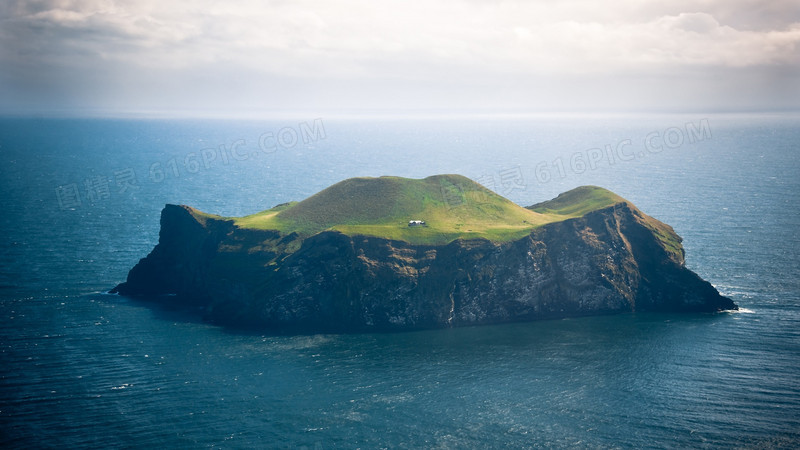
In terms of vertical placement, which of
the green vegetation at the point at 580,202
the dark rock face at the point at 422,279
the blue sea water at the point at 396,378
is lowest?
the blue sea water at the point at 396,378

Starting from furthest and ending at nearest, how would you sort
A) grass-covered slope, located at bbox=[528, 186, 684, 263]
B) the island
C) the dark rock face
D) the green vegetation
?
the green vegetation → grass-covered slope, located at bbox=[528, 186, 684, 263] → the island → the dark rock face

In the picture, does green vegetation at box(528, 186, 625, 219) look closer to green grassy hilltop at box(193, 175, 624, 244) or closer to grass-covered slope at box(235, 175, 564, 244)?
green grassy hilltop at box(193, 175, 624, 244)

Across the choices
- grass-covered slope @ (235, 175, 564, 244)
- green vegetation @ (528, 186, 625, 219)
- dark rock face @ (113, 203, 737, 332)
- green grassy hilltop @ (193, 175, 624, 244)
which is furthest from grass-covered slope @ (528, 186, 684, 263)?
grass-covered slope @ (235, 175, 564, 244)

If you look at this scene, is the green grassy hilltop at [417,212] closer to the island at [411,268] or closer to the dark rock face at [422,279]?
the island at [411,268]

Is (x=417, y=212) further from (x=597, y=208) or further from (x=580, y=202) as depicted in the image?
(x=580, y=202)

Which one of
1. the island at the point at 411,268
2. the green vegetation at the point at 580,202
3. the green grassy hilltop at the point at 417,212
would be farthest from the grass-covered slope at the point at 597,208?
the island at the point at 411,268

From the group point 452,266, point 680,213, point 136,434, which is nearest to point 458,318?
point 452,266

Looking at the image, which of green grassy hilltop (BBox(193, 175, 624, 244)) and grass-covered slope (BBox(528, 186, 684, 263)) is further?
grass-covered slope (BBox(528, 186, 684, 263))
